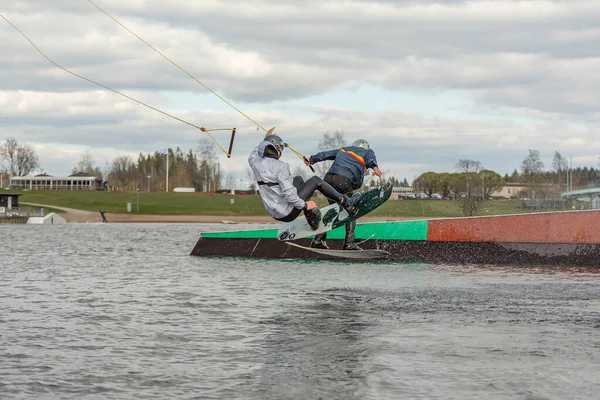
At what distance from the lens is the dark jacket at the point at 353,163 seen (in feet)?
55.2

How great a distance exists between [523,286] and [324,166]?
11453 centimetres

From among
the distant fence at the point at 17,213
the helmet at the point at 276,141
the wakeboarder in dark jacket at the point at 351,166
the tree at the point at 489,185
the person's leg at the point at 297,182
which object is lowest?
the distant fence at the point at 17,213

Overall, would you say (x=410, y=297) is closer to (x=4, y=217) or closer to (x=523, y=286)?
(x=523, y=286)

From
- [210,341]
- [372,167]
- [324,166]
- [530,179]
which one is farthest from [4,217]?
[210,341]

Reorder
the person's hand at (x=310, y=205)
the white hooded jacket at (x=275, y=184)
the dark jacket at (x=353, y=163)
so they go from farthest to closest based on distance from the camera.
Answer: the dark jacket at (x=353, y=163), the person's hand at (x=310, y=205), the white hooded jacket at (x=275, y=184)

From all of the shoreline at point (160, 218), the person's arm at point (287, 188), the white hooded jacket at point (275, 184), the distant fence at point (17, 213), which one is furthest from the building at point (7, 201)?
the person's arm at point (287, 188)

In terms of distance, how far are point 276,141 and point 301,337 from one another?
18.7ft

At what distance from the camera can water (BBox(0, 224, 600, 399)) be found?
290 inches

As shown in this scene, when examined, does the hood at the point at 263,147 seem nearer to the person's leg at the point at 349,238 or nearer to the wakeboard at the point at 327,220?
the wakeboard at the point at 327,220

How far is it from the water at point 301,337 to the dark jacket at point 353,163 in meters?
2.25

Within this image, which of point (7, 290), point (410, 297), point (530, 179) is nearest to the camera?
point (410, 297)

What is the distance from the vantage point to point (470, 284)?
56.0 ft

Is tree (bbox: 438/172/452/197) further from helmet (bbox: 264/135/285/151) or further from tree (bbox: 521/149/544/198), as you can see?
helmet (bbox: 264/135/285/151)

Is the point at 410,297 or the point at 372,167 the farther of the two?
the point at 372,167
